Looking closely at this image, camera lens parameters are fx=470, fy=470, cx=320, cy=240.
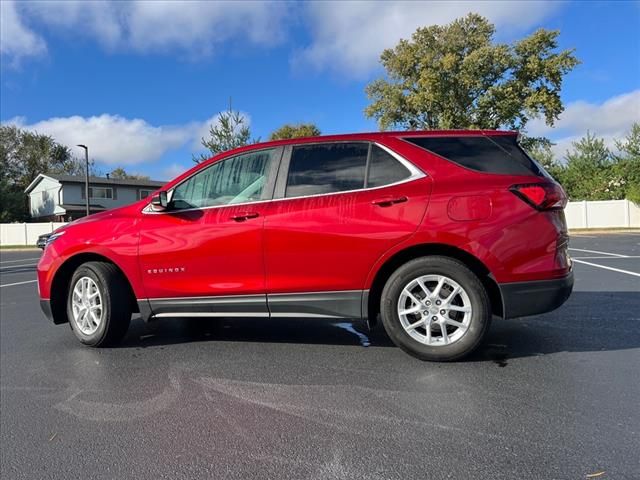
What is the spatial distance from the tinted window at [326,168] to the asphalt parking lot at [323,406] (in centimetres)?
147

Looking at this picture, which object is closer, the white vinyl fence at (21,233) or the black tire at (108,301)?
the black tire at (108,301)

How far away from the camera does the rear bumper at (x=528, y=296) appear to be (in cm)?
358

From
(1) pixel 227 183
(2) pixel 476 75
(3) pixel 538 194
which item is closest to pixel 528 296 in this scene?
(3) pixel 538 194

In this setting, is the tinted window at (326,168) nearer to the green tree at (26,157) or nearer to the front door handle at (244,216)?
the front door handle at (244,216)

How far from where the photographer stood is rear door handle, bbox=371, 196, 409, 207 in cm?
371

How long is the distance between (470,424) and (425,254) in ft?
4.63

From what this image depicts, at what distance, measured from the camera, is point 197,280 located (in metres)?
4.21

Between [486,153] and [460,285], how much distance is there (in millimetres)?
1084

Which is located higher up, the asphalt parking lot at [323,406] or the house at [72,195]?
the house at [72,195]

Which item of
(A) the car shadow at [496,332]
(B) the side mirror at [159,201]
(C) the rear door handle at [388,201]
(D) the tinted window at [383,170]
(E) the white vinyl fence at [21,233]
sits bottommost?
(A) the car shadow at [496,332]

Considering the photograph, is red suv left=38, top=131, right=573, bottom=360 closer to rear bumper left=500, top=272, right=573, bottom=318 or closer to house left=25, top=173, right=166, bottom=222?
rear bumper left=500, top=272, right=573, bottom=318

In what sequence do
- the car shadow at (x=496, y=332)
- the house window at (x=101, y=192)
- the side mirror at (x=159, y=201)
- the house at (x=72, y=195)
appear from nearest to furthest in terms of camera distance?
the car shadow at (x=496, y=332) → the side mirror at (x=159, y=201) → the house at (x=72, y=195) → the house window at (x=101, y=192)

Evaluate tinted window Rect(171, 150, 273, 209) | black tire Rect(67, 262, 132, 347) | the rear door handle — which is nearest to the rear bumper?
the rear door handle

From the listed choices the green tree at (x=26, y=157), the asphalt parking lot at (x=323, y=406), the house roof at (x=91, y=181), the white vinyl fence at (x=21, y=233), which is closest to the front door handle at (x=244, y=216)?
the asphalt parking lot at (x=323, y=406)
